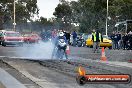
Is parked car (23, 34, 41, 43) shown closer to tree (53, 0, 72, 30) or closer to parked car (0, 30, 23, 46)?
parked car (0, 30, 23, 46)

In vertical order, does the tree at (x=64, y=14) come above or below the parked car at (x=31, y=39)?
above

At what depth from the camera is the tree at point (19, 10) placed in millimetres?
97438

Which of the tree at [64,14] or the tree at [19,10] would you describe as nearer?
the tree at [19,10]

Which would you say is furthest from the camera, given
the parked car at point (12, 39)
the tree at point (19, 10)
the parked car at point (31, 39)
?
the tree at point (19, 10)

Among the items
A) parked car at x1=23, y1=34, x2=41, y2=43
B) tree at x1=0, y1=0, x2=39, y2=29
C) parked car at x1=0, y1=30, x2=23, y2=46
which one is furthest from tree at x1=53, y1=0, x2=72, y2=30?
parked car at x1=0, y1=30, x2=23, y2=46

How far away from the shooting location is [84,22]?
83250 mm

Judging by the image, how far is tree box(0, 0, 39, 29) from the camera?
97.4 meters

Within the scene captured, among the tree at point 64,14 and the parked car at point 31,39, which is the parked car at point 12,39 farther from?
the tree at point 64,14

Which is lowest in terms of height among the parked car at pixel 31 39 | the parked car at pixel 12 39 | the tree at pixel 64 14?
the parked car at pixel 31 39

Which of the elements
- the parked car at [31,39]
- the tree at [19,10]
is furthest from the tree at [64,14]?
the parked car at [31,39]

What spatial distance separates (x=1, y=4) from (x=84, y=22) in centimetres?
2268

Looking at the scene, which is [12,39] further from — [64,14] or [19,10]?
[64,14]

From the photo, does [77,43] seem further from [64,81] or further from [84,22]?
[64,81]

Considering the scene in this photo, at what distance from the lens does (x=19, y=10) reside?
9881 cm
